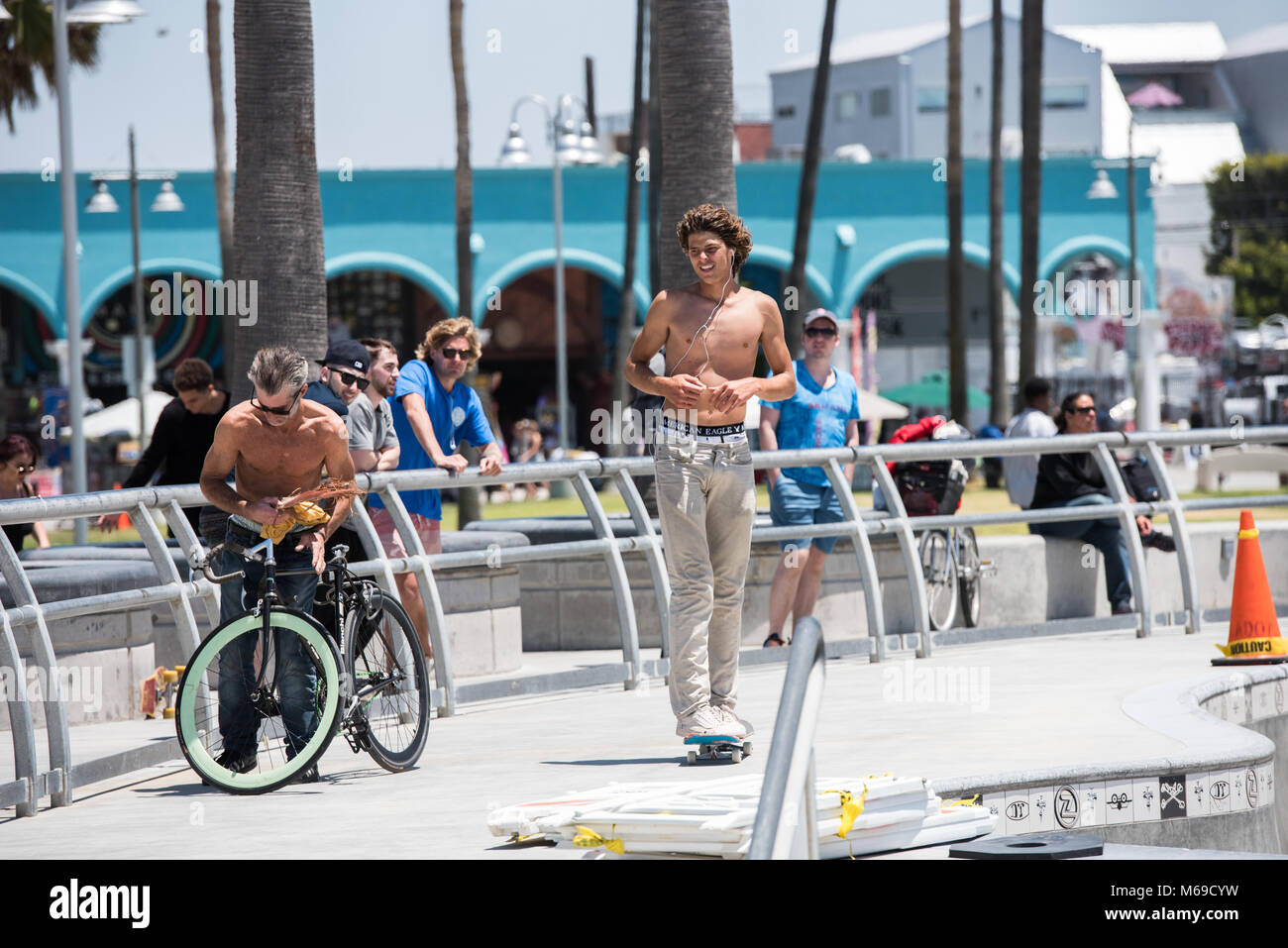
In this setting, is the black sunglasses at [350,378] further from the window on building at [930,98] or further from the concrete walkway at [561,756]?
the window on building at [930,98]

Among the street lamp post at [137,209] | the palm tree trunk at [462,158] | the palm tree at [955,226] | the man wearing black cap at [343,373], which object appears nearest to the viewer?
the man wearing black cap at [343,373]

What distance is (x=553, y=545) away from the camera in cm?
966

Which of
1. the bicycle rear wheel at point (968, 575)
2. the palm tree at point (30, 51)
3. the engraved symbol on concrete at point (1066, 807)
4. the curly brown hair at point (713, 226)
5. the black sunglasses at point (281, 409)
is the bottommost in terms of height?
the bicycle rear wheel at point (968, 575)

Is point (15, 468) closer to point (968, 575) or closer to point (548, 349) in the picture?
point (968, 575)

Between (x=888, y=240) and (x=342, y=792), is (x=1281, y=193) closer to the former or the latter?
(x=888, y=240)

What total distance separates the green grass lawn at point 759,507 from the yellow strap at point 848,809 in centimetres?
1660

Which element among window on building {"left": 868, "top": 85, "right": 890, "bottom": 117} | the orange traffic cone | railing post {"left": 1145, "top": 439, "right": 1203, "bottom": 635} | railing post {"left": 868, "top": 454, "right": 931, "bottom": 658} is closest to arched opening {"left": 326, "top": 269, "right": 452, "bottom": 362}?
window on building {"left": 868, "top": 85, "right": 890, "bottom": 117}

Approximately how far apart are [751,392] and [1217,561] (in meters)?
8.20

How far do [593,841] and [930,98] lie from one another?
69058 mm

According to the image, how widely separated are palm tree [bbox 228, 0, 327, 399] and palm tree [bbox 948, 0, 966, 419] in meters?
23.8

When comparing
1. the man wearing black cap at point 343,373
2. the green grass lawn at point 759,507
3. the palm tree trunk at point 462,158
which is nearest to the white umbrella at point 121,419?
the green grass lawn at point 759,507

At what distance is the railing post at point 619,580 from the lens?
9945mm

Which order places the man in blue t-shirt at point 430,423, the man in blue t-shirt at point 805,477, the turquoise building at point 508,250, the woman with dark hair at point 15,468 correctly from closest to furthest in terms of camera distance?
1. the man in blue t-shirt at point 430,423
2. the man in blue t-shirt at point 805,477
3. the woman with dark hair at point 15,468
4. the turquoise building at point 508,250

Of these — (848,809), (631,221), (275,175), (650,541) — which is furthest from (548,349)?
(848,809)
